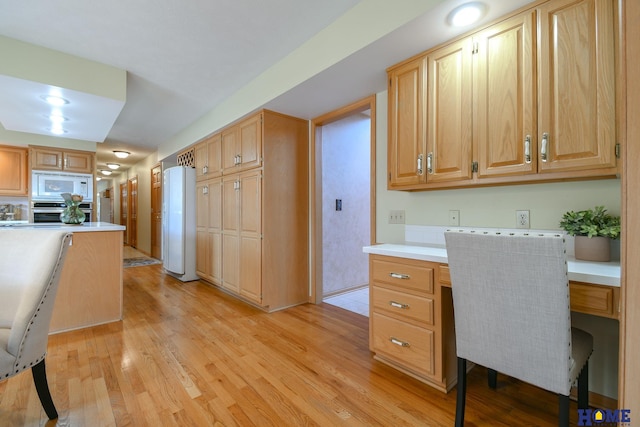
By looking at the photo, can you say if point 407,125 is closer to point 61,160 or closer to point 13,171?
point 61,160

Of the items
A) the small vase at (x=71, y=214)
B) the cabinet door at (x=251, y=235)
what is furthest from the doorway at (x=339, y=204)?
the small vase at (x=71, y=214)

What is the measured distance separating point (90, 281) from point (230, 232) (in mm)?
1455

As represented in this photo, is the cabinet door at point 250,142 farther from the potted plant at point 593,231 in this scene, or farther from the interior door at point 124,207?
the interior door at point 124,207

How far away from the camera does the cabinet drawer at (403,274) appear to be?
1658 millimetres

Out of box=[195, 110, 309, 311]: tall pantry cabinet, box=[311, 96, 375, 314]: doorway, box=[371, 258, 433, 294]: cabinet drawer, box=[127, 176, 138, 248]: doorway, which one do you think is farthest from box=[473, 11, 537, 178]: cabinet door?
box=[127, 176, 138, 248]: doorway

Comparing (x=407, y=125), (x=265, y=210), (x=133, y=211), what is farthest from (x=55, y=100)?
(x=133, y=211)

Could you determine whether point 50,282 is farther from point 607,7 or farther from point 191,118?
point 191,118

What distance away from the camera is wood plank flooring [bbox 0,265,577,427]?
1.44m

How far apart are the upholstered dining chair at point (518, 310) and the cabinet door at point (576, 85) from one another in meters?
0.61

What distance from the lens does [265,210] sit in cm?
303

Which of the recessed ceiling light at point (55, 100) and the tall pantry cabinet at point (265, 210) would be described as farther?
the tall pantry cabinet at point (265, 210)

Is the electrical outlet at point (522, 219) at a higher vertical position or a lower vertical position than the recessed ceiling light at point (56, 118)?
lower

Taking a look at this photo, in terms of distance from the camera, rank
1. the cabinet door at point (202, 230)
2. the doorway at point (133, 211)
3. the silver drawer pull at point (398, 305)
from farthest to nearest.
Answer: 1. the doorway at point (133, 211)
2. the cabinet door at point (202, 230)
3. the silver drawer pull at point (398, 305)

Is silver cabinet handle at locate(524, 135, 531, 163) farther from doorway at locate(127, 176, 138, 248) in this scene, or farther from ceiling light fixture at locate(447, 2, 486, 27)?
doorway at locate(127, 176, 138, 248)
